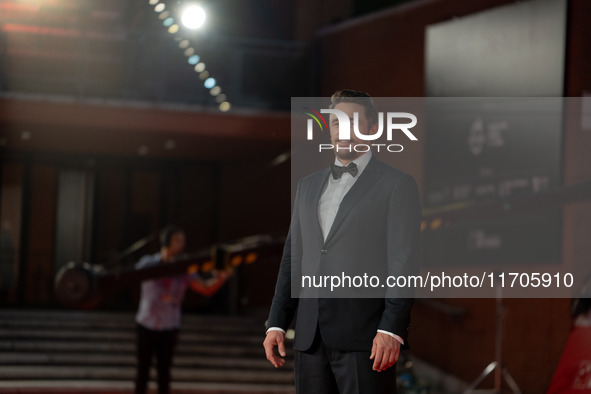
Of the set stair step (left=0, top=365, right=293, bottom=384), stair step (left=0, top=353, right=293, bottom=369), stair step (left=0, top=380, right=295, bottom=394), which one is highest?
stair step (left=0, top=353, right=293, bottom=369)

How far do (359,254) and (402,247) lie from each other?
15cm

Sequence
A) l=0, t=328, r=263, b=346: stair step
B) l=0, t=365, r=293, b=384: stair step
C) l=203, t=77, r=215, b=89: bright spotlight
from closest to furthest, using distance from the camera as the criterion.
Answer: l=0, t=365, r=293, b=384: stair step → l=0, t=328, r=263, b=346: stair step → l=203, t=77, r=215, b=89: bright spotlight

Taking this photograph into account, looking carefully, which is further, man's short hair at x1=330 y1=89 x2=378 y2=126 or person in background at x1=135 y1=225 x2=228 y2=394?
person in background at x1=135 y1=225 x2=228 y2=394

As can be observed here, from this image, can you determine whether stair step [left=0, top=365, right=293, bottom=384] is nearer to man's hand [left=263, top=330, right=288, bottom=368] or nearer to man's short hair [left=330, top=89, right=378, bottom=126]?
man's hand [left=263, top=330, right=288, bottom=368]

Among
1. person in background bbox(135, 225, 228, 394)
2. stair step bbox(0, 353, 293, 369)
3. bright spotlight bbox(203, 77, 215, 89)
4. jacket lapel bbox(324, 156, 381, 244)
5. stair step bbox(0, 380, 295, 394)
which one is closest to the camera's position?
jacket lapel bbox(324, 156, 381, 244)

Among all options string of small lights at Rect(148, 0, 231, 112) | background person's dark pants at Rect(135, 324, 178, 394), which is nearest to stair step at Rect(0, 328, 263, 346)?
string of small lights at Rect(148, 0, 231, 112)

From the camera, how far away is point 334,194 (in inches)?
111

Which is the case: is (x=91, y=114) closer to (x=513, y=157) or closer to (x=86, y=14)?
(x=86, y=14)

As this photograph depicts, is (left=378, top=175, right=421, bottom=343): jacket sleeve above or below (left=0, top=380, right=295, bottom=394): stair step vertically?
above

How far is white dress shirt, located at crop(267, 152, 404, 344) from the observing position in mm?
2805

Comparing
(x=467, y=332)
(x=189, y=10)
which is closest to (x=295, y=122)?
(x=467, y=332)

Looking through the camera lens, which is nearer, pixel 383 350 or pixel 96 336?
pixel 383 350

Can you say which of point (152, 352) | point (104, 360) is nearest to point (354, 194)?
point (152, 352)
